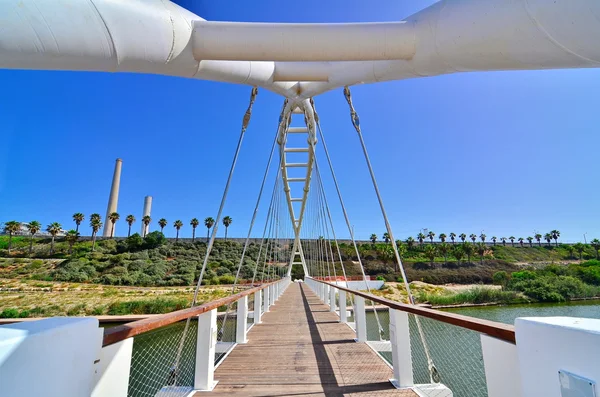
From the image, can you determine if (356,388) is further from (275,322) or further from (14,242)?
(14,242)

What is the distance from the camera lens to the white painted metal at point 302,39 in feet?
4.36

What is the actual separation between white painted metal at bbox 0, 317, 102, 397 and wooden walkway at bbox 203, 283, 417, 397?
67.7 inches

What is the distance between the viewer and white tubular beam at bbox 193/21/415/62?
6.55 feet

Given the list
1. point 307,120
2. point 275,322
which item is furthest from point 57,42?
point 307,120

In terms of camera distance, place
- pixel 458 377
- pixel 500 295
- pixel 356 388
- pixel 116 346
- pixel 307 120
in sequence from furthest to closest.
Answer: pixel 500 295
pixel 307 120
pixel 458 377
pixel 356 388
pixel 116 346

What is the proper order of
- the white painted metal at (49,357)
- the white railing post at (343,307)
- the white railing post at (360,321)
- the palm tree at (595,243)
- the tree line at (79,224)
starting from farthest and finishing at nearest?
the palm tree at (595,243), the tree line at (79,224), the white railing post at (343,307), the white railing post at (360,321), the white painted metal at (49,357)

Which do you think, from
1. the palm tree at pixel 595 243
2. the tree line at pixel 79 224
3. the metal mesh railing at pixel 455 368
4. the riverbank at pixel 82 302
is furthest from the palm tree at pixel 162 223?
the palm tree at pixel 595 243

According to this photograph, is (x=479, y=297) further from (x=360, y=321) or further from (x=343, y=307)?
(x=360, y=321)

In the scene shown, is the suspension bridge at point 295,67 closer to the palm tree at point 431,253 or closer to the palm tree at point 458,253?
the palm tree at point 431,253

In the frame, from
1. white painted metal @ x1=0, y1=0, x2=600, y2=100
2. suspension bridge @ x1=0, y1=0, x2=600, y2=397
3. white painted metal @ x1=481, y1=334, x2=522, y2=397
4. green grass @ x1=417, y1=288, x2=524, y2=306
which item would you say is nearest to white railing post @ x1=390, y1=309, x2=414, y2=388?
suspension bridge @ x1=0, y1=0, x2=600, y2=397

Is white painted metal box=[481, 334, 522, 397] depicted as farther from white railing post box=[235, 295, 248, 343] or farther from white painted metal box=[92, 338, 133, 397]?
white railing post box=[235, 295, 248, 343]

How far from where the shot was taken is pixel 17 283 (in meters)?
24.2

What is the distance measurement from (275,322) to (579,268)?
39.9 metres

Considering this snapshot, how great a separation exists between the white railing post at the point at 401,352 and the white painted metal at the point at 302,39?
188cm
